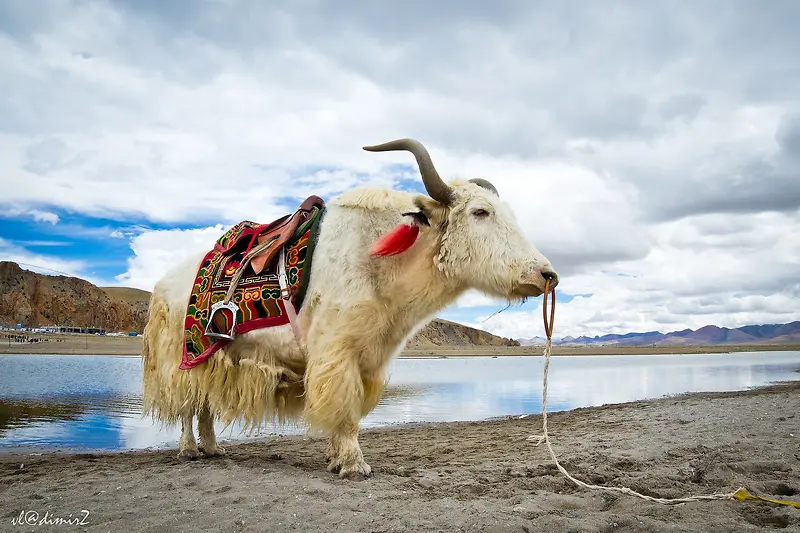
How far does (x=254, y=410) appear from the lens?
4492 mm

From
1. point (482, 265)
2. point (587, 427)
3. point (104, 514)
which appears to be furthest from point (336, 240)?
point (587, 427)

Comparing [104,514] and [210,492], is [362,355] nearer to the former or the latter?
[210,492]

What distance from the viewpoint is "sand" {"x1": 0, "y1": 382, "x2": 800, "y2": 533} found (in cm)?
305

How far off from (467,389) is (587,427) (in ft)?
33.3

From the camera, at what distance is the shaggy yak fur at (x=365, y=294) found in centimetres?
411

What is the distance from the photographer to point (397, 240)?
4.20 m

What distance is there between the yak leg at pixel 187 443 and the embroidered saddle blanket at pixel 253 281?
1.77 ft

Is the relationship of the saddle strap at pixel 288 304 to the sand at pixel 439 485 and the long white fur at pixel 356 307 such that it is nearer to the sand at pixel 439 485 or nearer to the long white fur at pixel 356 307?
the long white fur at pixel 356 307

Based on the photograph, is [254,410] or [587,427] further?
[587,427]

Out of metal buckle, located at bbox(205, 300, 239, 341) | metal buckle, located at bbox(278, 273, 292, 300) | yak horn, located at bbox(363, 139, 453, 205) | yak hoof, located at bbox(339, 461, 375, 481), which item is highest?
yak horn, located at bbox(363, 139, 453, 205)

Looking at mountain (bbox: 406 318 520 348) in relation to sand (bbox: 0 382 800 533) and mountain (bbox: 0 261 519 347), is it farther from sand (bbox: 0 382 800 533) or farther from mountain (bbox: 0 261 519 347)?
sand (bbox: 0 382 800 533)

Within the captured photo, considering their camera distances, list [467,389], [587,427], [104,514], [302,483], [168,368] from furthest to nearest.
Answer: [467,389]
[587,427]
[168,368]
[302,483]
[104,514]

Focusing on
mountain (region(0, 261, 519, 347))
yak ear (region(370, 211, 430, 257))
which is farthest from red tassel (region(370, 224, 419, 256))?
mountain (region(0, 261, 519, 347))

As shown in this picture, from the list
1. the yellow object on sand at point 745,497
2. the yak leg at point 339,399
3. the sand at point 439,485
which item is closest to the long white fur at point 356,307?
the yak leg at point 339,399
